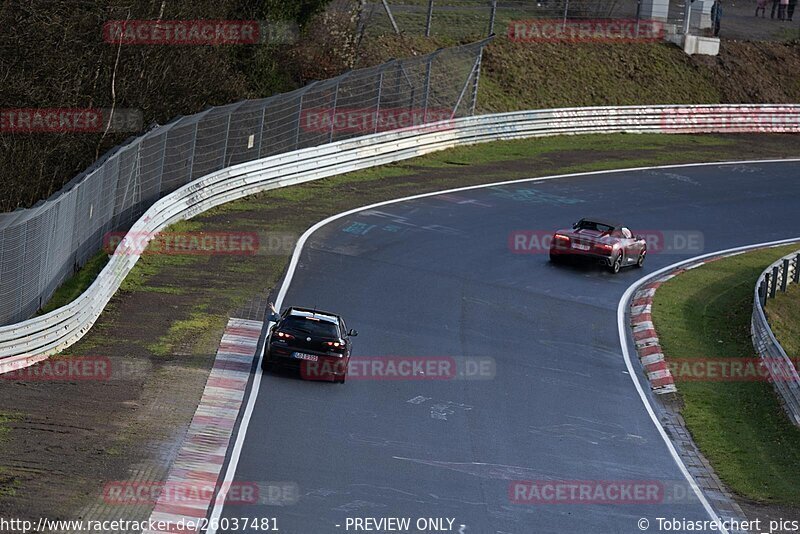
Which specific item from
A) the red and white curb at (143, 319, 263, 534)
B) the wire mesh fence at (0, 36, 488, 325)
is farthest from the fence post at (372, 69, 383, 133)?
the red and white curb at (143, 319, 263, 534)

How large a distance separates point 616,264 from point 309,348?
1326 cm

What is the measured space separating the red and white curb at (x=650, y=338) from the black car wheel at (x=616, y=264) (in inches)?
35.8

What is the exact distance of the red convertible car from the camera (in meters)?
30.7

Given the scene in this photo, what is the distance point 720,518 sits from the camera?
16.5 meters

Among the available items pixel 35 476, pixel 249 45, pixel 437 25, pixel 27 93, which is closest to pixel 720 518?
pixel 35 476

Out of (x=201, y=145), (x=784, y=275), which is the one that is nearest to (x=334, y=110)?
(x=201, y=145)

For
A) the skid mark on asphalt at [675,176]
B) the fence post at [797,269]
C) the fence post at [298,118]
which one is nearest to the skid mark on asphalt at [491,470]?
the fence post at [797,269]

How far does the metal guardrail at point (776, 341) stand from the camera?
21.5 metres

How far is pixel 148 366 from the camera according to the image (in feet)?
65.7

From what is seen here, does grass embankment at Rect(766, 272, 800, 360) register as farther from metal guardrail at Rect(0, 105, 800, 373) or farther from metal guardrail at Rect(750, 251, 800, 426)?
metal guardrail at Rect(0, 105, 800, 373)

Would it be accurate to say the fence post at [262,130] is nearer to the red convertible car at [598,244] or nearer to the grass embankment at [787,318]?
the red convertible car at [598,244]

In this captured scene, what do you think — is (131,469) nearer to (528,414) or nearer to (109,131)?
(528,414)

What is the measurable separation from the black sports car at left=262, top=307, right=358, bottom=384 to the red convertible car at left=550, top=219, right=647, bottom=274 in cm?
1172

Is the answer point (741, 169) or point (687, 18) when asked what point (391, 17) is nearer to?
point (687, 18)
